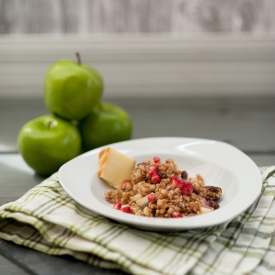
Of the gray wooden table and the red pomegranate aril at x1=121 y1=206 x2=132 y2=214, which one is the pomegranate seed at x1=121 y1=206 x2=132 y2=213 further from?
the gray wooden table

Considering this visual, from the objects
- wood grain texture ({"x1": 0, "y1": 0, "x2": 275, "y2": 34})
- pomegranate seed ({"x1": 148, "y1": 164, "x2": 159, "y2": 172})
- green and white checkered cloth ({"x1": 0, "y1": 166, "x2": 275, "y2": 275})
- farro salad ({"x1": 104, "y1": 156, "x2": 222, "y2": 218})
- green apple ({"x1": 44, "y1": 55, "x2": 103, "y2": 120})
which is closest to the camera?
green and white checkered cloth ({"x1": 0, "y1": 166, "x2": 275, "y2": 275})

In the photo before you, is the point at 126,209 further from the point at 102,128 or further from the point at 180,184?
the point at 102,128

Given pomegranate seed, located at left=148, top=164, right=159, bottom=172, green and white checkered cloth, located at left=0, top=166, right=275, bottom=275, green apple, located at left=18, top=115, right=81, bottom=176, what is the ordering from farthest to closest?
1. green apple, located at left=18, top=115, right=81, bottom=176
2. pomegranate seed, located at left=148, top=164, right=159, bottom=172
3. green and white checkered cloth, located at left=0, top=166, right=275, bottom=275

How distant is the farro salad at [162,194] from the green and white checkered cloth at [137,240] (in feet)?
0.19

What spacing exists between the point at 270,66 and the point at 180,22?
49cm

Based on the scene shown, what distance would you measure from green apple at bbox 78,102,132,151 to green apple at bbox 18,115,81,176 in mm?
118

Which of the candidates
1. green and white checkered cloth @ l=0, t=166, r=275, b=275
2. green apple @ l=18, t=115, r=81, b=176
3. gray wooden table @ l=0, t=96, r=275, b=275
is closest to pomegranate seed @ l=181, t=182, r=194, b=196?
green and white checkered cloth @ l=0, t=166, r=275, b=275

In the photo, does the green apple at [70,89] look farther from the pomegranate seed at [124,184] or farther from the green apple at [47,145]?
the pomegranate seed at [124,184]

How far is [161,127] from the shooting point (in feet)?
5.75

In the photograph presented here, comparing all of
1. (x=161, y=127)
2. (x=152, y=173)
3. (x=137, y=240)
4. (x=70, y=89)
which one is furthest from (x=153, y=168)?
(x=161, y=127)

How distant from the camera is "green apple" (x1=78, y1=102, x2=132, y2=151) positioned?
142 centimetres

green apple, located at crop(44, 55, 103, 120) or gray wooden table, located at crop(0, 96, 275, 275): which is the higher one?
green apple, located at crop(44, 55, 103, 120)

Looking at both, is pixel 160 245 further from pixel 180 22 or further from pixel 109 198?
pixel 180 22

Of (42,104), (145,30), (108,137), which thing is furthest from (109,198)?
(145,30)
